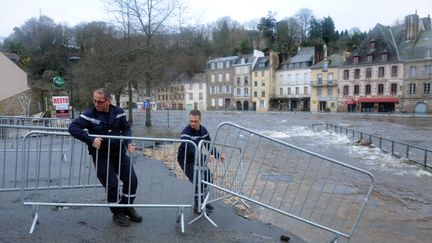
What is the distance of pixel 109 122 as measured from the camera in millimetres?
4730

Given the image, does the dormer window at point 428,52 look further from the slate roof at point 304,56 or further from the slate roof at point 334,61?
the slate roof at point 304,56

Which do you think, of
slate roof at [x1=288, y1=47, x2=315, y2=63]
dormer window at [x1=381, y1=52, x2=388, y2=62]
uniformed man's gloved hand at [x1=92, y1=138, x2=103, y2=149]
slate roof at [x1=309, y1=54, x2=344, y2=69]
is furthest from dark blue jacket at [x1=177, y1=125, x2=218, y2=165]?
slate roof at [x1=288, y1=47, x2=315, y2=63]

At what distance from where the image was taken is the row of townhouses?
187 ft

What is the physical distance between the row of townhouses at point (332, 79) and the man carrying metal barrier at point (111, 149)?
39952 mm

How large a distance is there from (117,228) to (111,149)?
3.31 ft

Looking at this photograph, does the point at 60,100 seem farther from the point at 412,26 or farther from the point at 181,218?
the point at 412,26

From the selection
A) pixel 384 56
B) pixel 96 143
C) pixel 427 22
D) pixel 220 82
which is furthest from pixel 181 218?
pixel 220 82

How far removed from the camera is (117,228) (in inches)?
185

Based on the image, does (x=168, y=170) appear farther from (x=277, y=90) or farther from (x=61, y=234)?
(x=277, y=90)

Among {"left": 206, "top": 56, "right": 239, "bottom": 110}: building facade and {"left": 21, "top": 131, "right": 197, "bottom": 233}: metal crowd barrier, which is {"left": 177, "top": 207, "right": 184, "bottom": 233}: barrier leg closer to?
{"left": 21, "top": 131, "right": 197, "bottom": 233}: metal crowd barrier

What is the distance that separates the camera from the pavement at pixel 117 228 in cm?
442

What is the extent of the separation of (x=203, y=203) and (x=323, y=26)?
92670 millimetres

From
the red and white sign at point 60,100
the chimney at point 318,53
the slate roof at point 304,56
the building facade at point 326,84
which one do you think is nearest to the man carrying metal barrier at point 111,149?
the red and white sign at point 60,100

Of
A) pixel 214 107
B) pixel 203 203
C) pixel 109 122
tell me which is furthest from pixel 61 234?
pixel 214 107
